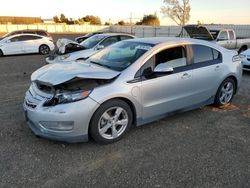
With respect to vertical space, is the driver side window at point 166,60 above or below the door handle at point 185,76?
above

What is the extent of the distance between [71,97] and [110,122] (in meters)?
0.71

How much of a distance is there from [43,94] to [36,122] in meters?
0.43

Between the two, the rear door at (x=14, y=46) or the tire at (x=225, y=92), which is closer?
the tire at (x=225, y=92)

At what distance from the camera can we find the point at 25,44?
55.2 feet

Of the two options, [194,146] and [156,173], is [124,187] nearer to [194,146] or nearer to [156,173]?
[156,173]

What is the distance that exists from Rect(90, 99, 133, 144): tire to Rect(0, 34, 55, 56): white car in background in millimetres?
14400

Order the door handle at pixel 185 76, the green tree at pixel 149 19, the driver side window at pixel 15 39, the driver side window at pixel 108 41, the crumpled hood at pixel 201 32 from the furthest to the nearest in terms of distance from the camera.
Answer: the green tree at pixel 149 19
the driver side window at pixel 15 39
the crumpled hood at pixel 201 32
the driver side window at pixel 108 41
the door handle at pixel 185 76

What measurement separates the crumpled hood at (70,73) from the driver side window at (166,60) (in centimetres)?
49

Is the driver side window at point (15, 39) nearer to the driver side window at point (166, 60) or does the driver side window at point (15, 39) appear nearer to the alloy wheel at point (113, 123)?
the driver side window at point (166, 60)

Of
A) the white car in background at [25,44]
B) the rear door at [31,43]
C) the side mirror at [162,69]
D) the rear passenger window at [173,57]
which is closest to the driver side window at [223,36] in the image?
the rear passenger window at [173,57]

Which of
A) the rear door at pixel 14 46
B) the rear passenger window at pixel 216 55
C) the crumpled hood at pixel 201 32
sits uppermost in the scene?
the crumpled hood at pixel 201 32

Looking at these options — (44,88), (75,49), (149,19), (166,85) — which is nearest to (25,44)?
(75,49)

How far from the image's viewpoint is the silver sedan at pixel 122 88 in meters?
3.64

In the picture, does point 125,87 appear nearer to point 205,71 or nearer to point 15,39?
point 205,71
